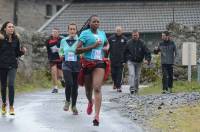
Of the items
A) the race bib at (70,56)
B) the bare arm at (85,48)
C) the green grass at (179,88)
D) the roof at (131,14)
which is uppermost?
the roof at (131,14)

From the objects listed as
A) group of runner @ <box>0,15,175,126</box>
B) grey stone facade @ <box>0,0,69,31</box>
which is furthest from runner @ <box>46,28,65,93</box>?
grey stone facade @ <box>0,0,69,31</box>

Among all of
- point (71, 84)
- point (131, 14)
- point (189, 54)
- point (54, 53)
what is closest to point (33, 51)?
point (189, 54)

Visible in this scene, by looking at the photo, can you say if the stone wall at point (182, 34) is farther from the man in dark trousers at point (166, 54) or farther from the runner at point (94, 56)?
the runner at point (94, 56)

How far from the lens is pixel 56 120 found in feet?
40.7

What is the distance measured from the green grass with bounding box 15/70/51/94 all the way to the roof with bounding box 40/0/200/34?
478 inches

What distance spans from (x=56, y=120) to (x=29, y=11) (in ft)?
108

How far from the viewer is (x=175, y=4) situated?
3891cm

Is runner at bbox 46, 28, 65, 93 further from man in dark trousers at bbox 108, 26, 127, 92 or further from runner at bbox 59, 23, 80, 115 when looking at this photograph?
runner at bbox 59, 23, 80, 115

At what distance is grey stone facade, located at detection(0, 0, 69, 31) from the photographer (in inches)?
1743

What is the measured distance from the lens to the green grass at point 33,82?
70.0 ft

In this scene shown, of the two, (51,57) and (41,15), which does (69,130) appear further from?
(41,15)

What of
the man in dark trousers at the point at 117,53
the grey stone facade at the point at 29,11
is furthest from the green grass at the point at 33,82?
the grey stone facade at the point at 29,11

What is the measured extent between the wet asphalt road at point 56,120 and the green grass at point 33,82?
5.25 m

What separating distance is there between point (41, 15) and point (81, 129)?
34682 millimetres
